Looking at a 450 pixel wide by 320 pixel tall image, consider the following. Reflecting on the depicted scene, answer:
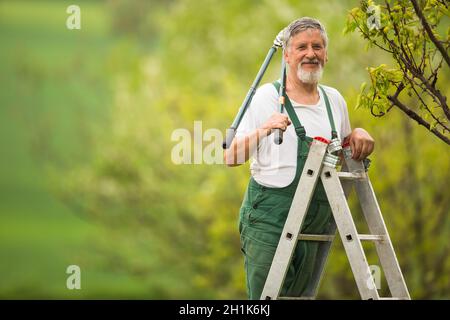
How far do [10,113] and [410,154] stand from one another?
3133 centimetres

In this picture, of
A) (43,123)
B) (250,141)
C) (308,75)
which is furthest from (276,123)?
(43,123)

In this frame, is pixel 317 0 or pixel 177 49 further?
pixel 177 49

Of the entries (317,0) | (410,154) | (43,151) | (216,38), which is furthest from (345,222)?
(43,151)

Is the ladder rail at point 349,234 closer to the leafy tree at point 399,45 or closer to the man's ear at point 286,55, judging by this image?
the leafy tree at point 399,45

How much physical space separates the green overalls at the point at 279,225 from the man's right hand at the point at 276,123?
0.28 metres

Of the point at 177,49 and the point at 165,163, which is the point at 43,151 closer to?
the point at 177,49

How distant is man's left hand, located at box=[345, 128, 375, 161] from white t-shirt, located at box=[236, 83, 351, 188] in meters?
0.17

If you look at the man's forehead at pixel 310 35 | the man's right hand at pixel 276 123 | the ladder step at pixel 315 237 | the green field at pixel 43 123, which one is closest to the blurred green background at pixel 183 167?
the green field at pixel 43 123

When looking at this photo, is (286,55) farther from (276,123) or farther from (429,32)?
(429,32)

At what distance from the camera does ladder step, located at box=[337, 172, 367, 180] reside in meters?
6.49

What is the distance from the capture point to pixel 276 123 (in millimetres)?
6223

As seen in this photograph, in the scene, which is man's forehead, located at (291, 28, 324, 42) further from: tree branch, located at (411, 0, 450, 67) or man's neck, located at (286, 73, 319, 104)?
tree branch, located at (411, 0, 450, 67)

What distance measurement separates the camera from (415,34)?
660 centimetres

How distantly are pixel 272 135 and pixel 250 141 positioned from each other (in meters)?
0.23
